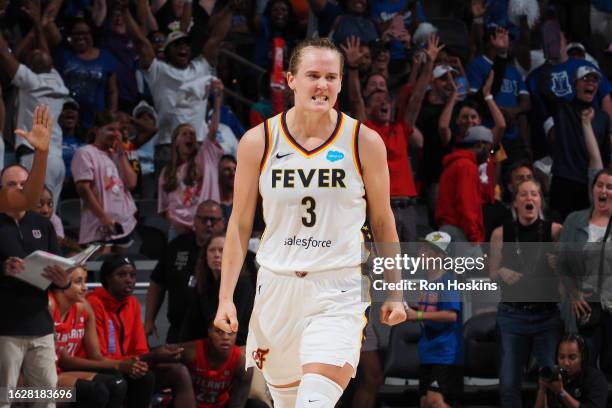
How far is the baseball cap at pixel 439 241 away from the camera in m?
9.03

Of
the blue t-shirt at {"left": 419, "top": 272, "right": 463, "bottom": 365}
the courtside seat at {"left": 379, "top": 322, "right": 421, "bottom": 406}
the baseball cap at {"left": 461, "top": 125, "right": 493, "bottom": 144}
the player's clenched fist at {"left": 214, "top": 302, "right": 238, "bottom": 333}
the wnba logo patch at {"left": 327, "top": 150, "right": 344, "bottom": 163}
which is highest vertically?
the wnba logo patch at {"left": 327, "top": 150, "right": 344, "bottom": 163}

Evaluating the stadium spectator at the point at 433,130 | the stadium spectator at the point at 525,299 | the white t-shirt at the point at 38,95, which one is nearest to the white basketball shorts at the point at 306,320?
the stadium spectator at the point at 525,299

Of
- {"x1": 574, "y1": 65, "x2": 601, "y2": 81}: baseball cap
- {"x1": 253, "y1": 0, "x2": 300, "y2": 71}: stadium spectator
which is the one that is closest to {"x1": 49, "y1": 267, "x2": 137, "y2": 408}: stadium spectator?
{"x1": 253, "y1": 0, "x2": 300, "y2": 71}: stadium spectator

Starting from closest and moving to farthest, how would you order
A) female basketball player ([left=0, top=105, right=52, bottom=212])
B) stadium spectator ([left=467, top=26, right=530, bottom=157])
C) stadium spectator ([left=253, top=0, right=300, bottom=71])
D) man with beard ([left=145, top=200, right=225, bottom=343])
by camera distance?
female basketball player ([left=0, top=105, right=52, bottom=212])
man with beard ([left=145, top=200, right=225, bottom=343])
stadium spectator ([left=467, top=26, right=530, bottom=157])
stadium spectator ([left=253, top=0, right=300, bottom=71])

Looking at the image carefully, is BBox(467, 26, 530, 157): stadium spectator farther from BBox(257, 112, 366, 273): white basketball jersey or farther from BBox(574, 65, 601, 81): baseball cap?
BBox(257, 112, 366, 273): white basketball jersey

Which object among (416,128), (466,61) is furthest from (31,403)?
(466,61)

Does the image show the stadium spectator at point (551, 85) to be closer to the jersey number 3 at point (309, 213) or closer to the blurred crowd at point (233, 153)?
the blurred crowd at point (233, 153)

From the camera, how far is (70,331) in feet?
27.0

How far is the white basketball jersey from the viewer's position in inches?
199

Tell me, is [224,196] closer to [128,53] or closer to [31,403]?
[128,53]

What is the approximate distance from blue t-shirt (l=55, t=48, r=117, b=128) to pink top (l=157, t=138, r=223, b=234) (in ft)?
4.77

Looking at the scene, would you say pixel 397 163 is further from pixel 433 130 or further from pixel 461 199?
pixel 433 130

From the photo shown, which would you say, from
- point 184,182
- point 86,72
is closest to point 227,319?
point 184,182

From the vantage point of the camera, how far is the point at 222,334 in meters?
8.40
